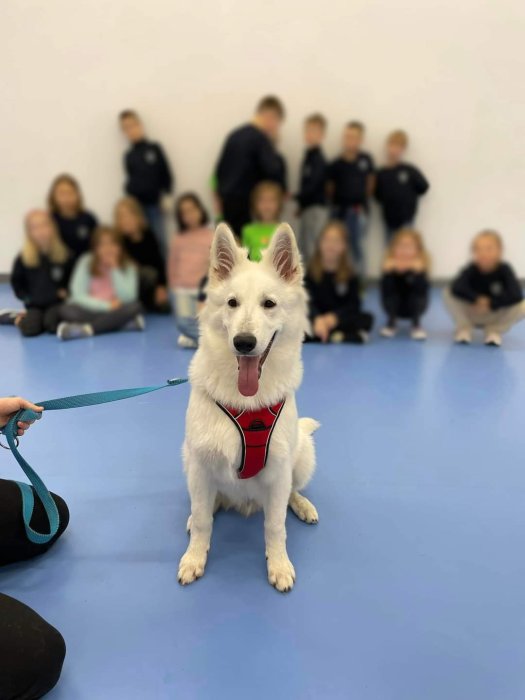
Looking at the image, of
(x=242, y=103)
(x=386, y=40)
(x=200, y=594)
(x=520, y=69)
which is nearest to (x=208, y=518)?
(x=200, y=594)

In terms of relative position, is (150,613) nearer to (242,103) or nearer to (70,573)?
(70,573)

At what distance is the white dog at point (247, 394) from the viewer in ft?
5.43

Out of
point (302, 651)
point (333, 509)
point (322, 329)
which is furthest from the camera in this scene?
point (322, 329)

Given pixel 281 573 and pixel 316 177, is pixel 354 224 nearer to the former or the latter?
pixel 316 177

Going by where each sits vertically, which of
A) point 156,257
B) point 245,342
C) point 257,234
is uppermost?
point 257,234

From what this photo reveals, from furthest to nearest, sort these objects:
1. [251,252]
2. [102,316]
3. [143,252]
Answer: [143,252] < [102,316] < [251,252]

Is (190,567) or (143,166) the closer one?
(190,567)

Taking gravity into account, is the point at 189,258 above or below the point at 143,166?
below

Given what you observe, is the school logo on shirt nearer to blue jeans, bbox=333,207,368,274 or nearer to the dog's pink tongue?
blue jeans, bbox=333,207,368,274

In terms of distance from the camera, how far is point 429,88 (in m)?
5.71

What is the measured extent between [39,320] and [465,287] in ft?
13.3

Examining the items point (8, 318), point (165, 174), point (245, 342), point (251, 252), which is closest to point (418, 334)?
point (251, 252)

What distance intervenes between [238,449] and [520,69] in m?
6.18

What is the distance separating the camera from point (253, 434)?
1.67 meters
